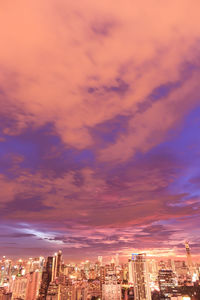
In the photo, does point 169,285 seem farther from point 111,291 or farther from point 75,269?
→ point 75,269

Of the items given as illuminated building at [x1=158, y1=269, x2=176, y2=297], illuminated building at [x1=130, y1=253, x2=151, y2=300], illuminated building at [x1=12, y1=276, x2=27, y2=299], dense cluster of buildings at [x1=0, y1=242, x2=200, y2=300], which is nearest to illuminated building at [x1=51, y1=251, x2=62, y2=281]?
dense cluster of buildings at [x1=0, y1=242, x2=200, y2=300]

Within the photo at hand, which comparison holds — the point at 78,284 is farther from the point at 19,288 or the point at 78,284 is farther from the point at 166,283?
the point at 166,283

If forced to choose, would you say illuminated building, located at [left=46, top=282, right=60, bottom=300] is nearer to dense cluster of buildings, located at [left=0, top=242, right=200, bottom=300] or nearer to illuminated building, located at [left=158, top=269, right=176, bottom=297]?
dense cluster of buildings, located at [left=0, top=242, right=200, bottom=300]

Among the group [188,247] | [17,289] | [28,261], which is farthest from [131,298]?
[188,247]

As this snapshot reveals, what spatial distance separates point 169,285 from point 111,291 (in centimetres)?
1474

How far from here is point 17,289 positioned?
3244 centimetres

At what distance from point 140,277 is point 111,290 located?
6.29 meters

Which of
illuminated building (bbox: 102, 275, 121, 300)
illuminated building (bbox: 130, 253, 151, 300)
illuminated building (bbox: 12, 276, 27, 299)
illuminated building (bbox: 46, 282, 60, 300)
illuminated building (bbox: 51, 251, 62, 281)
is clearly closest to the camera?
illuminated building (bbox: 12, 276, 27, 299)

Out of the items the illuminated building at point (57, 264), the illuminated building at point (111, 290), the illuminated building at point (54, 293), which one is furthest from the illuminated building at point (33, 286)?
the illuminated building at point (111, 290)

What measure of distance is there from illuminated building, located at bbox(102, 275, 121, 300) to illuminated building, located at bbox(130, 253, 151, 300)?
3355 mm

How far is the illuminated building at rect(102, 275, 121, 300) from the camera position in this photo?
110ft

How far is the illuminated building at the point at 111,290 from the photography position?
1316 inches

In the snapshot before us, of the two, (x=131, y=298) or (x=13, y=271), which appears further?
(x=13, y=271)

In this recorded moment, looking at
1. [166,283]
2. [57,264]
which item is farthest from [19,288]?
[166,283]
